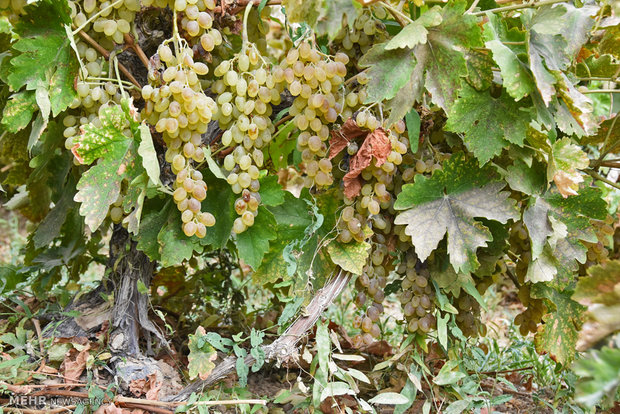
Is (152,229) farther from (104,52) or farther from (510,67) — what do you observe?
(510,67)

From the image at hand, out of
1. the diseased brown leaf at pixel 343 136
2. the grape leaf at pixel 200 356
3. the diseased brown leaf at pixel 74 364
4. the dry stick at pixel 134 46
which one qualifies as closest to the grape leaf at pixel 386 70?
the diseased brown leaf at pixel 343 136

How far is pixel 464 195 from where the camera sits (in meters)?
1.11

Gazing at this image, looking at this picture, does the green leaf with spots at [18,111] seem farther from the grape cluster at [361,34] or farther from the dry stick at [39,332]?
the grape cluster at [361,34]

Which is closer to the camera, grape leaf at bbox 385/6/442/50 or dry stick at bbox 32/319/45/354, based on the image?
grape leaf at bbox 385/6/442/50

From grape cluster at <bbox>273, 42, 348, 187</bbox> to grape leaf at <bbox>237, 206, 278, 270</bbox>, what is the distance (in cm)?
13

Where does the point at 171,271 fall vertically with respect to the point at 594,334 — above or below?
below

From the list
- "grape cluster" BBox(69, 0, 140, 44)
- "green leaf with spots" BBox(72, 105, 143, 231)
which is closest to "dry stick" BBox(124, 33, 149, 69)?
"grape cluster" BBox(69, 0, 140, 44)

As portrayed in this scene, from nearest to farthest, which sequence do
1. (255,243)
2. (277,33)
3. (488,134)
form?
1. (488,134)
2. (255,243)
3. (277,33)

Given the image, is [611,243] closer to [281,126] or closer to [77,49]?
[281,126]

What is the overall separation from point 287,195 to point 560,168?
22.1 inches

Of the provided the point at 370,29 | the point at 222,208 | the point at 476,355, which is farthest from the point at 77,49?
the point at 476,355

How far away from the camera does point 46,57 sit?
1082 mm

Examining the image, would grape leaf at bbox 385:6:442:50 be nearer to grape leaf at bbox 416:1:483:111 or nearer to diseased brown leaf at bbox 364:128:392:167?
grape leaf at bbox 416:1:483:111

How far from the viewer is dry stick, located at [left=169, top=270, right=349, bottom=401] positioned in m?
1.08
